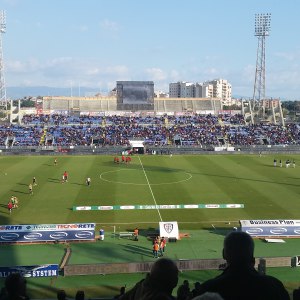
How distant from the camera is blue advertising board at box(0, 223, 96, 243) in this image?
22.3 m

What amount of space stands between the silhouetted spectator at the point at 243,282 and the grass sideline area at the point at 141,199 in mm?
13069

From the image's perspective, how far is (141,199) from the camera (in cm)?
3359

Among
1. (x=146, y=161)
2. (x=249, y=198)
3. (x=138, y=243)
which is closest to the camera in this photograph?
(x=138, y=243)

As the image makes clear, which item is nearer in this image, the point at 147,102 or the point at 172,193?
the point at 172,193

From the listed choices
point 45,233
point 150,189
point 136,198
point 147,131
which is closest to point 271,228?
point 45,233

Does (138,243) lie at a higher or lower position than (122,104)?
lower

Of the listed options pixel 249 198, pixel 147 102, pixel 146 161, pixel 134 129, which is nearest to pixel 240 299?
pixel 249 198

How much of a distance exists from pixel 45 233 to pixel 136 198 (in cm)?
1224

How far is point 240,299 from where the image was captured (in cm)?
388

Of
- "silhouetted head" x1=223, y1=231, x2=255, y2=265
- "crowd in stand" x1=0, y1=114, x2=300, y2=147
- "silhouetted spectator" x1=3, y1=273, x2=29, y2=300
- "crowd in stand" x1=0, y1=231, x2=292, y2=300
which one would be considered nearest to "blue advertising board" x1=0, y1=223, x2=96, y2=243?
"silhouetted spectator" x1=3, y1=273, x2=29, y2=300

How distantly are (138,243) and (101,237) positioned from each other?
2.05 metres

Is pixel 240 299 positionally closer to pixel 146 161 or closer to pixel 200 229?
pixel 200 229

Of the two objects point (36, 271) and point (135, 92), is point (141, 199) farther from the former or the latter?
point (135, 92)

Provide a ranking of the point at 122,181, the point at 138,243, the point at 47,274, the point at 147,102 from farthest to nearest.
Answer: the point at 147,102, the point at 122,181, the point at 138,243, the point at 47,274
